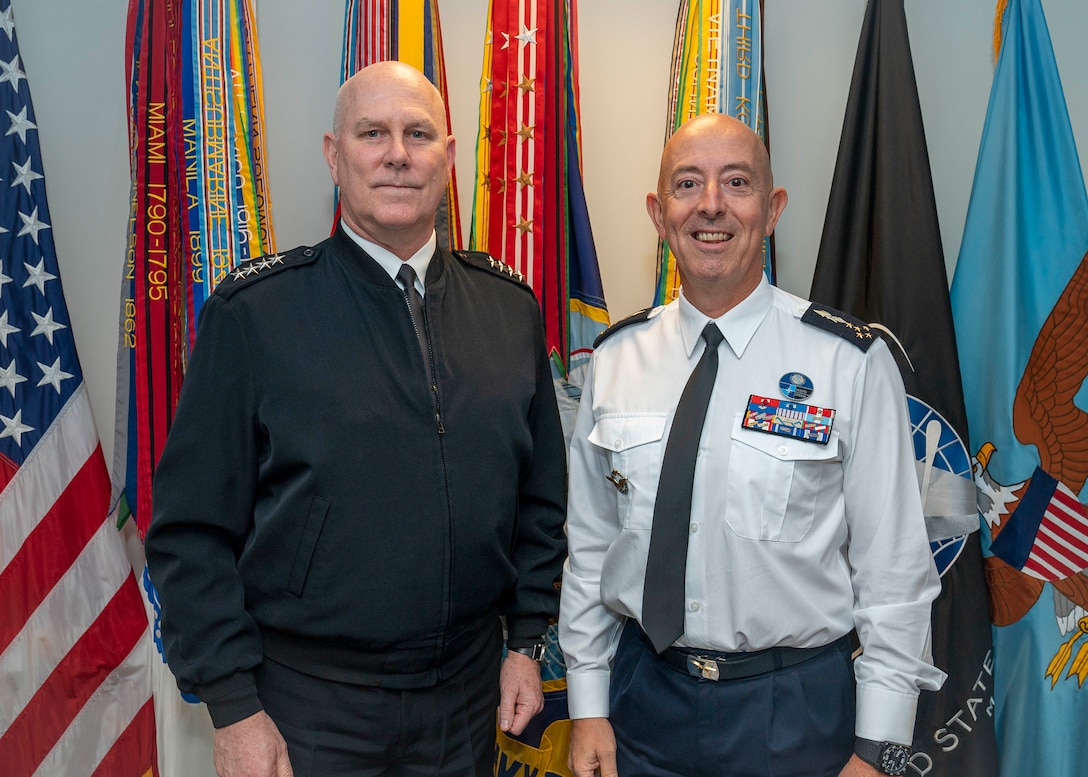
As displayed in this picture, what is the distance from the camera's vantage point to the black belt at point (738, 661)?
1.35m

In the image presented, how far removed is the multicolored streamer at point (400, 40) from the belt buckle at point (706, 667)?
1095 millimetres

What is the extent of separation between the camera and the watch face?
1.31m

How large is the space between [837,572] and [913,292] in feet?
2.92

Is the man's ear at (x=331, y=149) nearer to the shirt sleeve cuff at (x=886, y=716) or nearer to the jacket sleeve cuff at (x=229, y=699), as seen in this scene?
the jacket sleeve cuff at (x=229, y=699)

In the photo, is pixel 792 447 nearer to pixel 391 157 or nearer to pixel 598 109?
pixel 391 157

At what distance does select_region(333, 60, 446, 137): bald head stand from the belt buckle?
1025 millimetres

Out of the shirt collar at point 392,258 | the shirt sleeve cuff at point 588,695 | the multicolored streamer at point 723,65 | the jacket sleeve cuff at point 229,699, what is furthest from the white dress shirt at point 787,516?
the multicolored streamer at point 723,65

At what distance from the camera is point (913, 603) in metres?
1.32

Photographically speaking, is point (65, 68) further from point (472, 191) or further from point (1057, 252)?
point (1057, 252)

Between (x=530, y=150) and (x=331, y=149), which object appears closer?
(x=331, y=149)

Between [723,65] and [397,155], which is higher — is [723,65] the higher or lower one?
the higher one

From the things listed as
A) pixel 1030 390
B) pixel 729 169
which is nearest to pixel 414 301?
pixel 729 169

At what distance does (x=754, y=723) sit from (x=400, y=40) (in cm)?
166

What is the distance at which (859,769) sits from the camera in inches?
52.0
